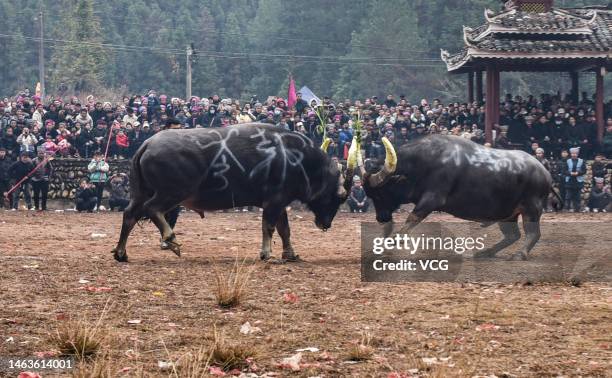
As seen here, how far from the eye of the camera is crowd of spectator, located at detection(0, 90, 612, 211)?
2623 cm

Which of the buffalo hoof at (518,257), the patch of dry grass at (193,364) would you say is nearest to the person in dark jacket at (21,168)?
the buffalo hoof at (518,257)

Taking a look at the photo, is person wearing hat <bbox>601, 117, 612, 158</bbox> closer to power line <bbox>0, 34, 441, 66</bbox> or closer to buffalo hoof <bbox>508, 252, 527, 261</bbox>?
buffalo hoof <bbox>508, 252, 527, 261</bbox>

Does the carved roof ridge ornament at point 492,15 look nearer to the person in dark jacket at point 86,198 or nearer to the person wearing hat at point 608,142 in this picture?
the person wearing hat at point 608,142

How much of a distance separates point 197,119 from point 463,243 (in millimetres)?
15554

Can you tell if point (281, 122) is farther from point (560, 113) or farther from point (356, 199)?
point (560, 113)

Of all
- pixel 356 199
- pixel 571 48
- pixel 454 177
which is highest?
pixel 571 48

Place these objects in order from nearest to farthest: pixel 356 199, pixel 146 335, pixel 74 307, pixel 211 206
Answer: pixel 146 335 < pixel 74 307 < pixel 211 206 < pixel 356 199

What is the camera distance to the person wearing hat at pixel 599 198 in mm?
26250

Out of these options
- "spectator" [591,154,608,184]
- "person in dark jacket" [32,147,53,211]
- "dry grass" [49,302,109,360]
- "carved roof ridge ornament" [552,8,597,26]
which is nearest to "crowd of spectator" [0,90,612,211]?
"person in dark jacket" [32,147,53,211]

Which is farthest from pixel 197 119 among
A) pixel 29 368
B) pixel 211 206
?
pixel 29 368

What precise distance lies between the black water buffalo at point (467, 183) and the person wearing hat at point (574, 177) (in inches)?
480

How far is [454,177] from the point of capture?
46.1ft

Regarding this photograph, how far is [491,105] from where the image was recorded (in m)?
28.5

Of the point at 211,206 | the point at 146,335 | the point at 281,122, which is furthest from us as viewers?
the point at 281,122
